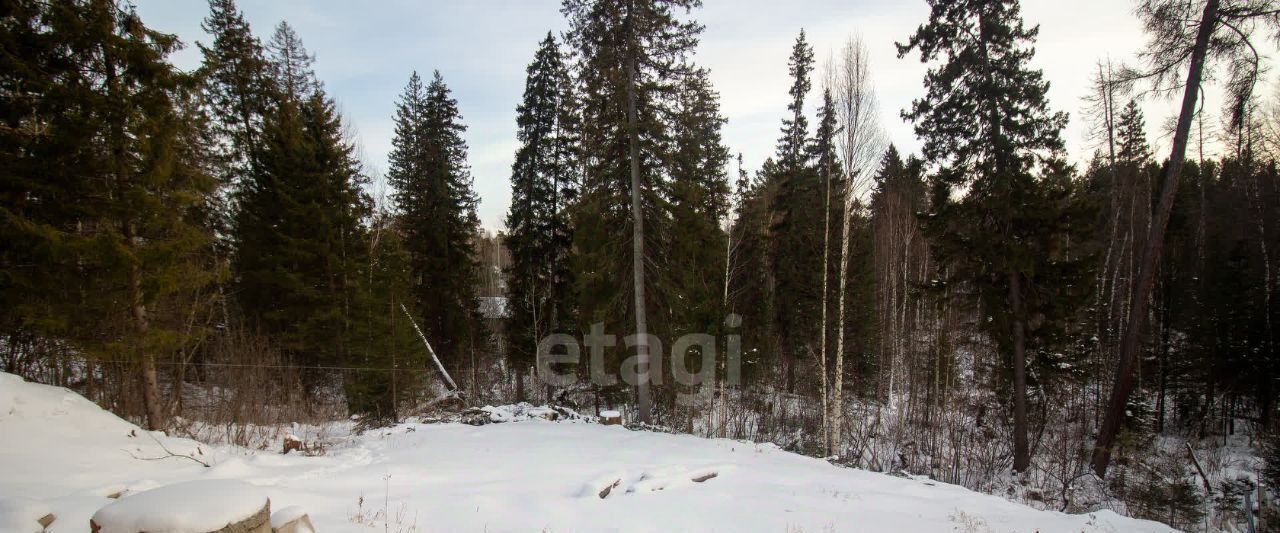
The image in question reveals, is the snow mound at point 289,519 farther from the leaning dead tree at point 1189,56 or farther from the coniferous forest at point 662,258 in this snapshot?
the leaning dead tree at point 1189,56

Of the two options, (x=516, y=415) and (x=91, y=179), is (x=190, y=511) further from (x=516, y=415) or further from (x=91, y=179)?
(x=516, y=415)

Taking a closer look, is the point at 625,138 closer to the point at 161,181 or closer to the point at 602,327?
the point at 602,327

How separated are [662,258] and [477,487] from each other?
945 centimetres

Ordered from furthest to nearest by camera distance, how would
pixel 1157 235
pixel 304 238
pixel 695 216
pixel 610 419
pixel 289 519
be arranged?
pixel 695 216 < pixel 304 238 < pixel 610 419 < pixel 1157 235 < pixel 289 519

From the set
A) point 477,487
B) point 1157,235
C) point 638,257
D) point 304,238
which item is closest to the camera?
point 477,487

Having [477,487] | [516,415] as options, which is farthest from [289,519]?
[516,415]

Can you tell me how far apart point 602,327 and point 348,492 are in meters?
11.0

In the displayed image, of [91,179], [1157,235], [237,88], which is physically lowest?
[1157,235]

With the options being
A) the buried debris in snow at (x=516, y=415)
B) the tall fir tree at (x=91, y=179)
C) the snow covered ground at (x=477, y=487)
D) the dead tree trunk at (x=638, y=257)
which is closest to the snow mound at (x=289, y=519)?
the snow covered ground at (x=477, y=487)

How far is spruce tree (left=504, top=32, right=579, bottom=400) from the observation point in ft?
63.7

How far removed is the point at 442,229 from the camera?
20.1 meters

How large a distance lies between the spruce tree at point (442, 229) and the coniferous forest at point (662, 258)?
0.44 feet

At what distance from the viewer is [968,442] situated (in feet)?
53.3

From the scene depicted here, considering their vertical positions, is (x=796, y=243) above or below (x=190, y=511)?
above
